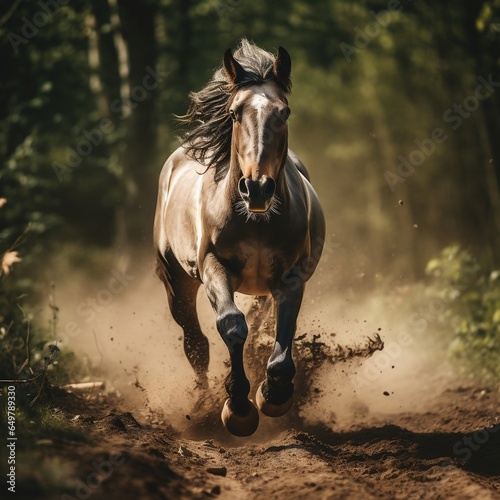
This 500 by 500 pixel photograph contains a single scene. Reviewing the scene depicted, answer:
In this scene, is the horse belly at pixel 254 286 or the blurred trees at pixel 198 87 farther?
the blurred trees at pixel 198 87

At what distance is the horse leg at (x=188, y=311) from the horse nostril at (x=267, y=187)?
267cm

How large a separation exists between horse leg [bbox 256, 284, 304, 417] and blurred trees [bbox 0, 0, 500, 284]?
3.07 meters

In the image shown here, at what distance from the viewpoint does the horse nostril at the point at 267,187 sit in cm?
503

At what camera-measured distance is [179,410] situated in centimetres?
721

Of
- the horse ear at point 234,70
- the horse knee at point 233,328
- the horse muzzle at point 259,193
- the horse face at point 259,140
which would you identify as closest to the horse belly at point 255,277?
the horse knee at point 233,328

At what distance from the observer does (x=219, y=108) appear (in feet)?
21.1

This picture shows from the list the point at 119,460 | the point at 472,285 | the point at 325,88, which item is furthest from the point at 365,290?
the point at 325,88

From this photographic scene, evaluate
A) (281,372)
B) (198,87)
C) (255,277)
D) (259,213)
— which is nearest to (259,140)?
(259,213)

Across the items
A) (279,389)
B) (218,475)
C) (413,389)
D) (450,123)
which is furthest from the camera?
(450,123)

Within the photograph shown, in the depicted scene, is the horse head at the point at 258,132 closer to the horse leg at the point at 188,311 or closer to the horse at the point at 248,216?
the horse at the point at 248,216

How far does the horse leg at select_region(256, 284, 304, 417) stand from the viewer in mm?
5555

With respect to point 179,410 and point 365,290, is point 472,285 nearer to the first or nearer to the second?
point 365,290

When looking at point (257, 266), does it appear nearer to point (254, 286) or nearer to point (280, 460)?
point (254, 286)

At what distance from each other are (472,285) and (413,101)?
10.4 meters
